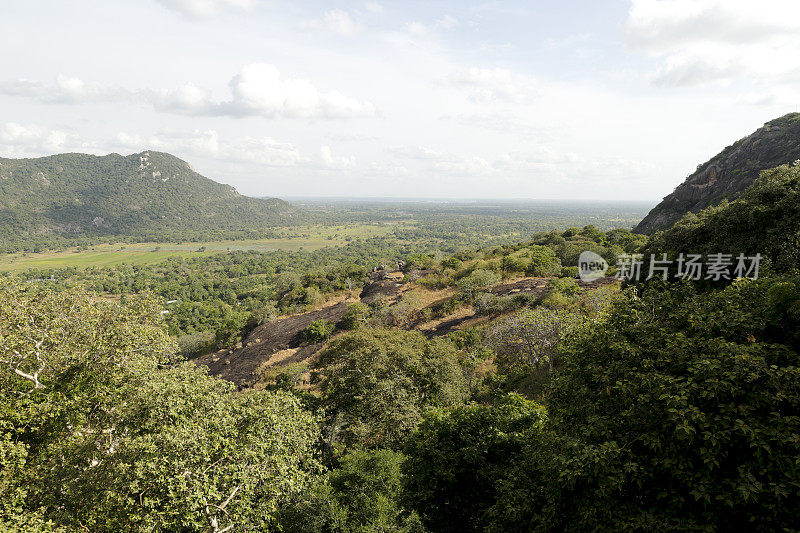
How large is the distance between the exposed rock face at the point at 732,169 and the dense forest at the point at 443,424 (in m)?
67.2

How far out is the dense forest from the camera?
19.3 ft

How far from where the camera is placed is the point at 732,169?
2697 inches

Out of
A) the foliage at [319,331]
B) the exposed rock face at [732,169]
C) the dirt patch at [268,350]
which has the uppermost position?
the exposed rock face at [732,169]

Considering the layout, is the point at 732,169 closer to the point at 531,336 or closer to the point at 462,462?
the point at 531,336

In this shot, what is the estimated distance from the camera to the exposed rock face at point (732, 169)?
204 feet

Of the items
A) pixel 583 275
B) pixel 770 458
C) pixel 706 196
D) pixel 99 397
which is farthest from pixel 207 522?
pixel 706 196

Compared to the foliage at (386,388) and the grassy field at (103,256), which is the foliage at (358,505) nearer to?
the foliage at (386,388)

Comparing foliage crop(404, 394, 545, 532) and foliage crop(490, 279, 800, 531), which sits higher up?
foliage crop(490, 279, 800, 531)

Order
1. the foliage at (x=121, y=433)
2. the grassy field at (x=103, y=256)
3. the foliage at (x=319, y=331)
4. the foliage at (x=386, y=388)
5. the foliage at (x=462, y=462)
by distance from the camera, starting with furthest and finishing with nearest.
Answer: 1. the grassy field at (x=103, y=256)
2. the foliage at (x=319, y=331)
3. the foliage at (x=386, y=388)
4. the foliage at (x=462, y=462)
5. the foliage at (x=121, y=433)

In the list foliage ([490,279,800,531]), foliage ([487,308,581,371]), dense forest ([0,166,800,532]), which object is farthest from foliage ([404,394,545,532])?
foliage ([487,308,581,371])

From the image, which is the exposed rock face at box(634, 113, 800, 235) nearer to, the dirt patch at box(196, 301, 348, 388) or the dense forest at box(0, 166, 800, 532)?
the dense forest at box(0, 166, 800, 532)

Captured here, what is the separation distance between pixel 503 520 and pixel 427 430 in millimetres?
3810

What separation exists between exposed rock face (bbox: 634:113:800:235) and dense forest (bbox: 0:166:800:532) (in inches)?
2645

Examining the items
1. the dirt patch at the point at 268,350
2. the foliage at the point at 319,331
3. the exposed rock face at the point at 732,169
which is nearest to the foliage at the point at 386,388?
the dirt patch at the point at 268,350
